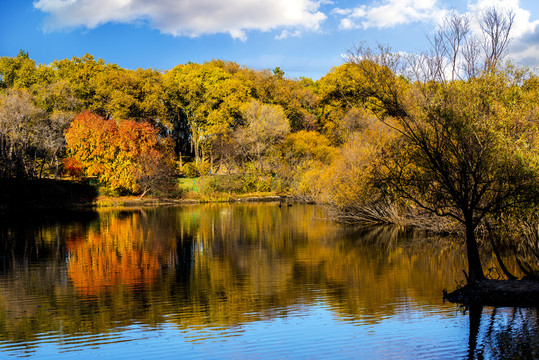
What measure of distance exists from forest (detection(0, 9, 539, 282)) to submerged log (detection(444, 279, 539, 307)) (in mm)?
477

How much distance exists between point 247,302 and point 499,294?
6.36 metres

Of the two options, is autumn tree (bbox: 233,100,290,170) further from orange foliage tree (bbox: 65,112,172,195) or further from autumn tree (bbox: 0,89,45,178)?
autumn tree (bbox: 0,89,45,178)

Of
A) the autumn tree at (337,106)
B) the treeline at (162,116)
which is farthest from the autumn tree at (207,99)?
the autumn tree at (337,106)

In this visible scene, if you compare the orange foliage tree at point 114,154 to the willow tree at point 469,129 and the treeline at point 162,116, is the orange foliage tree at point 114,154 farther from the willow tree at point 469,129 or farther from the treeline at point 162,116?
the willow tree at point 469,129

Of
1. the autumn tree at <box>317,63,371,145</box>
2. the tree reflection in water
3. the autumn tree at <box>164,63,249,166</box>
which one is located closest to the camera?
the tree reflection in water

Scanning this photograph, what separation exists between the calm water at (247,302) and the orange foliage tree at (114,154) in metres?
26.6

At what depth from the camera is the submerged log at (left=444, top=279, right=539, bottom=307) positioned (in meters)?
12.9

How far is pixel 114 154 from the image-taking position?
178ft

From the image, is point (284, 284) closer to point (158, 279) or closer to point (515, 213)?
point (158, 279)

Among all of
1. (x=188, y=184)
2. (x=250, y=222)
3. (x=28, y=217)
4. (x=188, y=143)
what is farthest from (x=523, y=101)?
(x=188, y=143)

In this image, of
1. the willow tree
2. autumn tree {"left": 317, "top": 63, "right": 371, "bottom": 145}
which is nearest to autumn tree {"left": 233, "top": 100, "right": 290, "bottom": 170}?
autumn tree {"left": 317, "top": 63, "right": 371, "bottom": 145}

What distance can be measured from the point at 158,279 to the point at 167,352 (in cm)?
724

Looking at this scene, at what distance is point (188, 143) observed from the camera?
77812 millimetres

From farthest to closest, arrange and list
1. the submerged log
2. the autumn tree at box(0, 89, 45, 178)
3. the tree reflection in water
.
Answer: the autumn tree at box(0, 89, 45, 178) < the submerged log < the tree reflection in water
